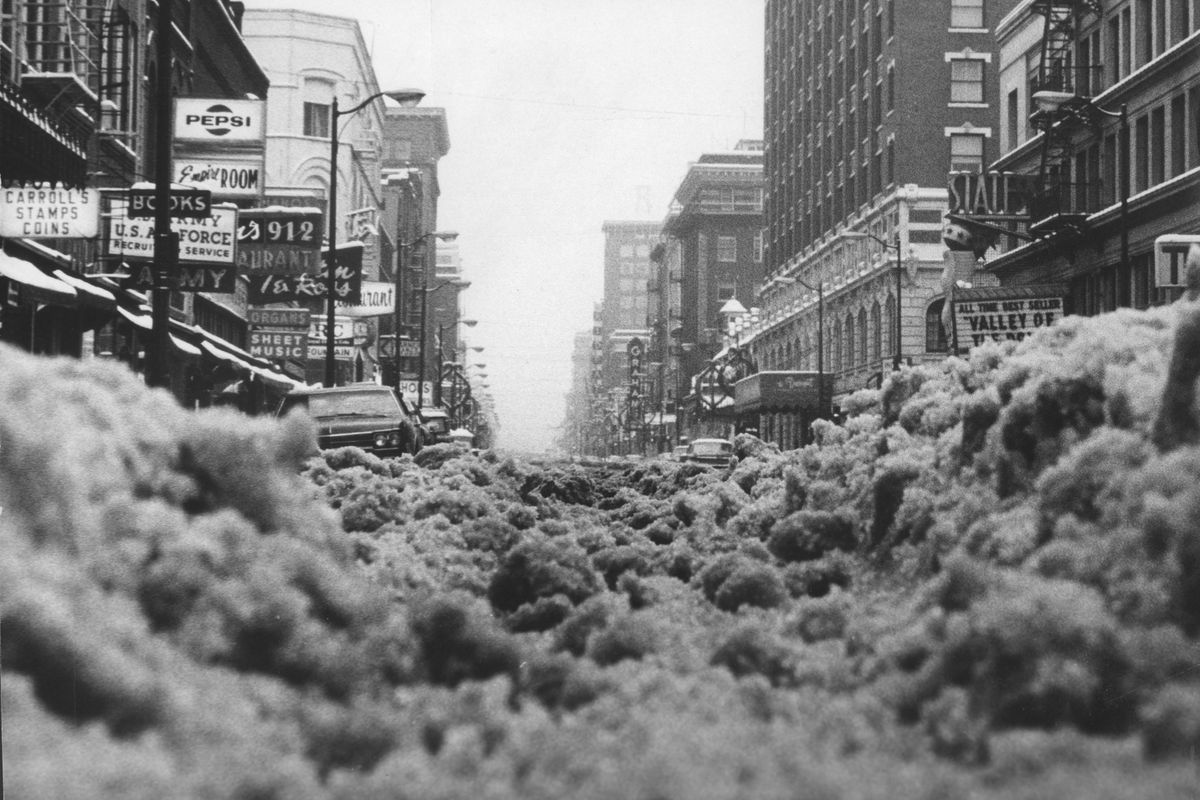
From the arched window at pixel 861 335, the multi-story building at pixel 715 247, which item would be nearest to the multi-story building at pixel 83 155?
the arched window at pixel 861 335

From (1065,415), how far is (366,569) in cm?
340

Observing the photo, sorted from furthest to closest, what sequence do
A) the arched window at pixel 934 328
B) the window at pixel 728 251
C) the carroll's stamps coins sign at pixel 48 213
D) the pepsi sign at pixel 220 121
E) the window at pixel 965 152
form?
the window at pixel 728 251, the window at pixel 965 152, the arched window at pixel 934 328, the pepsi sign at pixel 220 121, the carroll's stamps coins sign at pixel 48 213

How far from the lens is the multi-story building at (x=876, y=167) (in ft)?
251

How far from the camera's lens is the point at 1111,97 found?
46938mm

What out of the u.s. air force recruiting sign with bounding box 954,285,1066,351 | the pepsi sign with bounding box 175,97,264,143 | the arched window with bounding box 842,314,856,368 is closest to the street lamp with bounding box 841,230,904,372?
the arched window with bounding box 842,314,856,368

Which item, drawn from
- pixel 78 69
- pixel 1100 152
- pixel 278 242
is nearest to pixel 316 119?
pixel 278 242

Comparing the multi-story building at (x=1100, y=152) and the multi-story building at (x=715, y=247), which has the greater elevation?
the multi-story building at (x=715, y=247)

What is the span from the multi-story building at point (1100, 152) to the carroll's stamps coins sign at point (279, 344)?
69.7 feet

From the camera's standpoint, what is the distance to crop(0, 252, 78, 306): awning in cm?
2267

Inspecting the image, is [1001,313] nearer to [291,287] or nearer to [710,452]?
[710,452]

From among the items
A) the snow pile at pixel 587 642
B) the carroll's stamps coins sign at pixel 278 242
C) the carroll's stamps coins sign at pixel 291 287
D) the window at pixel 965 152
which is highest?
the window at pixel 965 152

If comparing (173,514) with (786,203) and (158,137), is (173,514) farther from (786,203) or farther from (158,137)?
(786,203)

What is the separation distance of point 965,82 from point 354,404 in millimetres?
57696

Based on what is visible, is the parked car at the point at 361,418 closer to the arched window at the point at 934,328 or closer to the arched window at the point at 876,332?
the arched window at the point at 934,328
